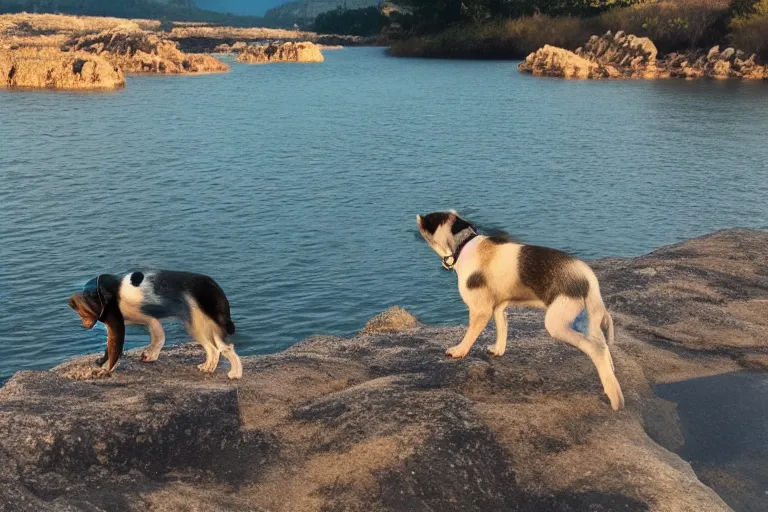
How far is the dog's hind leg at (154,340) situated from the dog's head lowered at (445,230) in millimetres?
3436

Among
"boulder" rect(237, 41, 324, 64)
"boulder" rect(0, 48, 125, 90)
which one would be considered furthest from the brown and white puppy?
"boulder" rect(237, 41, 324, 64)

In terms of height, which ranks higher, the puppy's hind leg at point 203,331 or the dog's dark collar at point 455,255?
the dog's dark collar at point 455,255


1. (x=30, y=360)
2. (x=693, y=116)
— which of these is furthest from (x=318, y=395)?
(x=693, y=116)

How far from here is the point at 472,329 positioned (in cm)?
978

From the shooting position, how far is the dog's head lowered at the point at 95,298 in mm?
8969

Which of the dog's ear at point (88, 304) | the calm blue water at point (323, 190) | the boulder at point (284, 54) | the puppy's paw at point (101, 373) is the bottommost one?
the calm blue water at point (323, 190)

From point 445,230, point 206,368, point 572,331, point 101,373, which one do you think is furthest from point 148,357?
point 572,331

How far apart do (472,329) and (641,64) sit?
290 feet

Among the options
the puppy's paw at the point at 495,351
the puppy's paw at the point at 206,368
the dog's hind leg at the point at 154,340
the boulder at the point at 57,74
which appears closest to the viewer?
the dog's hind leg at the point at 154,340

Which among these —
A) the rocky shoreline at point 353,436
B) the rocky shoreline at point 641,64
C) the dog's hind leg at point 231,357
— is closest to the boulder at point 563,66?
the rocky shoreline at point 641,64

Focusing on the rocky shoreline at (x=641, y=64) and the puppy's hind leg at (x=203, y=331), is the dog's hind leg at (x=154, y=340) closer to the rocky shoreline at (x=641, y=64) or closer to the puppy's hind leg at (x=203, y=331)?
the puppy's hind leg at (x=203, y=331)

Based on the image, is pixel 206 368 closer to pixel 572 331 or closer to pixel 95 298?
pixel 95 298

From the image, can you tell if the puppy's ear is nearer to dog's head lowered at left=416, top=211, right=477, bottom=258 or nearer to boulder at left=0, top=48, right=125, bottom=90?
dog's head lowered at left=416, top=211, right=477, bottom=258

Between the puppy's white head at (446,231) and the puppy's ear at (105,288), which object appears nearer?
the puppy's ear at (105,288)
